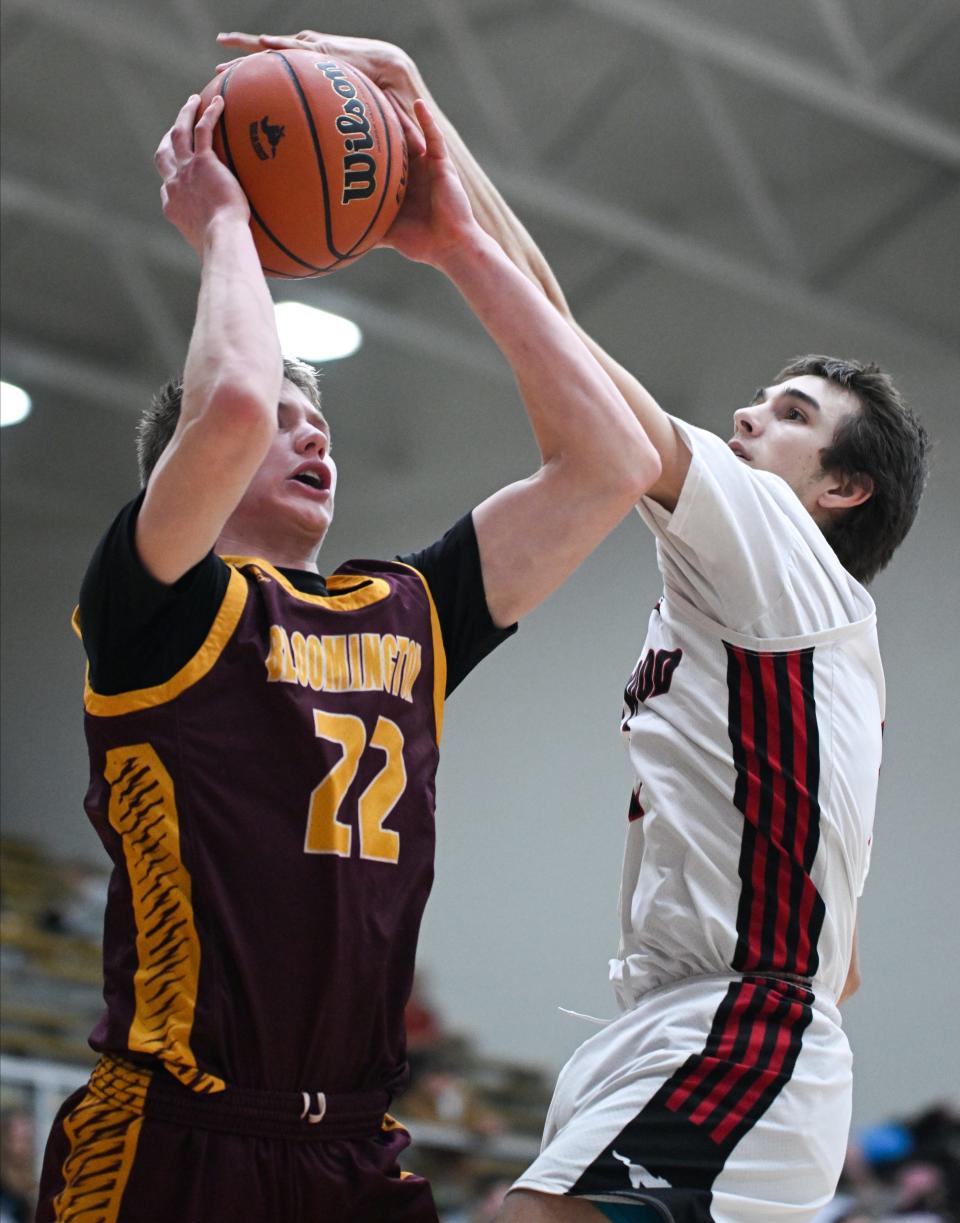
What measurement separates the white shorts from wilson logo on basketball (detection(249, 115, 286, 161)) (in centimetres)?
142

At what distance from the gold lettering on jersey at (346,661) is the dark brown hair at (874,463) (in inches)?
42.8

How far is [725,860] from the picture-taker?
8.69ft

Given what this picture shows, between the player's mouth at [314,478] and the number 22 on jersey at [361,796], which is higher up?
the player's mouth at [314,478]

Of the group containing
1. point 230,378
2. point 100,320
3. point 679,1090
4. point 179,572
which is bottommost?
point 679,1090

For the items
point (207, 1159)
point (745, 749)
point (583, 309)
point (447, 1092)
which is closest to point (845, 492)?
point (745, 749)

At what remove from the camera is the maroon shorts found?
2.11 m

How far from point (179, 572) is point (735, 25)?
7900mm

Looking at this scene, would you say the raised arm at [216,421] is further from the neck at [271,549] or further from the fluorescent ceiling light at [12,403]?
the fluorescent ceiling light at [12,403]

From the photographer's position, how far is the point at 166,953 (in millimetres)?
2164

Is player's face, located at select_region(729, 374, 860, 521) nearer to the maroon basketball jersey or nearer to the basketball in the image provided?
the basketball

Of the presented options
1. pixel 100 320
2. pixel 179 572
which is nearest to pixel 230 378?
pixel 179 572

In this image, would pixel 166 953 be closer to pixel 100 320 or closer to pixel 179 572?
pixel 179 572

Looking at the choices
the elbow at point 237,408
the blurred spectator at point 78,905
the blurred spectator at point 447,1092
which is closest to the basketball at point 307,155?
the elbow at point 237,408

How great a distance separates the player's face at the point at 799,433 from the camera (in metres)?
3.16
